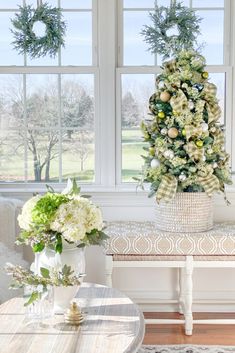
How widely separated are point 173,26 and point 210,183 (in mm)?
1199

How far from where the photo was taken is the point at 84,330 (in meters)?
1.97

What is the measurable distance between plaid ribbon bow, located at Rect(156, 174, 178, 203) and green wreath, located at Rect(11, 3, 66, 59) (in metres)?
1.27

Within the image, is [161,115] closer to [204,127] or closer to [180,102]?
[180,102]

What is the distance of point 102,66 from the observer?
3.71 metres

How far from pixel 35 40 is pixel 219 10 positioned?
1.30 metres

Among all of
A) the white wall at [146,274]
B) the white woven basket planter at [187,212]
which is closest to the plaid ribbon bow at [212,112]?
the white woven basket planter at [187,212]

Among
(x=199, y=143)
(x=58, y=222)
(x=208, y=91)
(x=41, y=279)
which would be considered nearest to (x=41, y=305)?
(x=41, y=279)

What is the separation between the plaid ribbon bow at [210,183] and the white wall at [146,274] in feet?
1.51

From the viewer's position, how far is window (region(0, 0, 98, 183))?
12.2 ft

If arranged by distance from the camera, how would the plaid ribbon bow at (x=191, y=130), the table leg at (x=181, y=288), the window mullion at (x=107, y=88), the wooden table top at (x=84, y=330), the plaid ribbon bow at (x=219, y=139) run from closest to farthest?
1. the wooden table top at (x=84, y=330)
2. the plaid ribbon bow at (x=191, y=130)
3. the plaid ribbon bow at (x=219, y=139)
4. the table leg at (x=181, y=288)
5. the window mullion at (x=107, y=88)

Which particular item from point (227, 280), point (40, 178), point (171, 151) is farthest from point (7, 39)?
point (227, 280)

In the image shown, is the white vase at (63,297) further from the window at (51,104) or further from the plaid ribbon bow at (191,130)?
the window at (51,104)

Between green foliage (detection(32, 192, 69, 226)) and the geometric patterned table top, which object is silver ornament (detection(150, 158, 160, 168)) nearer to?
the geometric patterned table top

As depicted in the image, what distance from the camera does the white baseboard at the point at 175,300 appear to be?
3.65 meters
